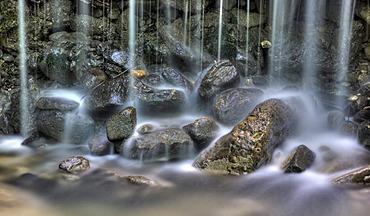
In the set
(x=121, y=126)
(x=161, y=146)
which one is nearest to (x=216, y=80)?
(x=161, y=146)

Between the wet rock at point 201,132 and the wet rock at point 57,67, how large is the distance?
4371 mm

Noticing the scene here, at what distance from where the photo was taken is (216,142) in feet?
25.1

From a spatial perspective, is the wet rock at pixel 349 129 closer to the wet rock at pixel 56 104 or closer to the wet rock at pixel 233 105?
the wet rock at pixel 233 105

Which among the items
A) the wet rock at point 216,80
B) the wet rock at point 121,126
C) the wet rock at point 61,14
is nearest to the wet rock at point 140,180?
the wet rock at point 121,126

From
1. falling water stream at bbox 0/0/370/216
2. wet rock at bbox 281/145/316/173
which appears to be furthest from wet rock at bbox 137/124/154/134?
wet rock at bbox 281/145/316/173

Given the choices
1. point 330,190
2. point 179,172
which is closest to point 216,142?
point 179,172

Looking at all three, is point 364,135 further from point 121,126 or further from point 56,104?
point 56,104

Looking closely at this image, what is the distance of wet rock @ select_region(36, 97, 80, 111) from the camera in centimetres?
923

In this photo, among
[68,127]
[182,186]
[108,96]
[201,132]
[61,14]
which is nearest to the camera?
[182,186]

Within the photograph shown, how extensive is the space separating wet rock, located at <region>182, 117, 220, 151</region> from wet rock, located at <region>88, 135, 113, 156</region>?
1617 millimetres

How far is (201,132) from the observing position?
26.9 ft

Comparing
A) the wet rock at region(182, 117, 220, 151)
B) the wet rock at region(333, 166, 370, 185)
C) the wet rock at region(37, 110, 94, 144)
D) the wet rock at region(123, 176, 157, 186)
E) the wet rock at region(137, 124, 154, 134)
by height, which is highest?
the wet rock at region(37, 110, 94, 144)

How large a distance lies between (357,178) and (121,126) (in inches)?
175

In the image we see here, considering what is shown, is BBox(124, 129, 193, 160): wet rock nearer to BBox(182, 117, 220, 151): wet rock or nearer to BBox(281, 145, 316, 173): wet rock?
BBox(182, 117, 220, 151): wet rock
